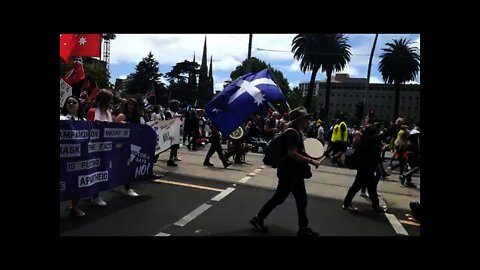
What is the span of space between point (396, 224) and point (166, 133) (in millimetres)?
5469

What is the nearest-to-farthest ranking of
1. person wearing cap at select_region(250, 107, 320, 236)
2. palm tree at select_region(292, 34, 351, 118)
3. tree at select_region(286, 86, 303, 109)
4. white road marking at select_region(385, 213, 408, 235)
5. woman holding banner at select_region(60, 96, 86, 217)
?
1. person wearing cap at select_region(250, 107, 320, 236)
2. woman holding banner at select_region(60, 96, 86, 217)
3. white road marking at select_region(385, 213, 408, 235)
4. palm tree at select_region(292, 34, 351, 118)
5. tree at select_region(286, 86, 303, 109)

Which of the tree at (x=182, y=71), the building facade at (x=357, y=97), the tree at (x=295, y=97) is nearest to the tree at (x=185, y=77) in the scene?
the tree at (x=182, y=71)

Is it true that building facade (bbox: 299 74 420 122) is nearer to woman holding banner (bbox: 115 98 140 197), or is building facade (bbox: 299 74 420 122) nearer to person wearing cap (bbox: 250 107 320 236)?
woman holding banner (bbox: 115 98 140 197)

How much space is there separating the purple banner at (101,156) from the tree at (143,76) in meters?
69.7

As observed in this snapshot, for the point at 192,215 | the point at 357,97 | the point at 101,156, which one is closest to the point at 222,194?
the point at 192,215

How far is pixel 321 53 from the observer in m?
40.8

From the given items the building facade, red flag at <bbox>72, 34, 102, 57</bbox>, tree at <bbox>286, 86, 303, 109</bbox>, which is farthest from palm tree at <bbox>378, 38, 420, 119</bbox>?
the building facade

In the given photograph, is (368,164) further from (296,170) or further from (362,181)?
(296,170)

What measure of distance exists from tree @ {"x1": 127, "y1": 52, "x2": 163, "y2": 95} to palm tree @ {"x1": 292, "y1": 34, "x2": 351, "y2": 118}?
37.4 m

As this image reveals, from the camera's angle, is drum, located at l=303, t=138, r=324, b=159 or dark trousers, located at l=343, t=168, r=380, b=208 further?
dark trousers, located at l=343, t=168, r=380, b=208

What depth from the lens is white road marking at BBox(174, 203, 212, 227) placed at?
5.64 m

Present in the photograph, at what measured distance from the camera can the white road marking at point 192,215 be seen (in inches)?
222
